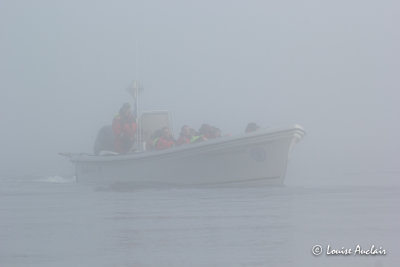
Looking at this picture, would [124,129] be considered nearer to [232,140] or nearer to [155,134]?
[155,134]

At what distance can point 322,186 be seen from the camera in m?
19.6

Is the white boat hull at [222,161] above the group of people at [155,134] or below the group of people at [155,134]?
below

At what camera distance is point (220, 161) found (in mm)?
18594

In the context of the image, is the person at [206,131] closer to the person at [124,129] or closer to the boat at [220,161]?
the boat at [220,161]

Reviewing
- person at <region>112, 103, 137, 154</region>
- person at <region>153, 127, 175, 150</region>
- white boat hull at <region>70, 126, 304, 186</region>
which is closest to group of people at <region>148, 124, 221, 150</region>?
person at <region>153, 127, 175, 150</region>

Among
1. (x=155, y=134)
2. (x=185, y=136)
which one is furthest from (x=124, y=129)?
(x=185, y=136)

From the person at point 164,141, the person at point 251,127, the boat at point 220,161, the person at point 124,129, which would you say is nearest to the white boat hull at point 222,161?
the boat at point 220,161

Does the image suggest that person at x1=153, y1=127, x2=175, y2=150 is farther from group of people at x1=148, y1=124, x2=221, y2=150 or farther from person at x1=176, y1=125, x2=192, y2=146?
person at x1=176, y1=125, x2=192, y2=146

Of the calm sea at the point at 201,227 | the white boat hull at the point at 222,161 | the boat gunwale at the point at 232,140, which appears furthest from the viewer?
the white boat hull at the point at 222,161

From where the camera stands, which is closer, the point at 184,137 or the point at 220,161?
the point at 220,161

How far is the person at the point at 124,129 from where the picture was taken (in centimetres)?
2072

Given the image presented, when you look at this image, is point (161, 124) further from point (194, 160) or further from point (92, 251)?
point (92, 251)

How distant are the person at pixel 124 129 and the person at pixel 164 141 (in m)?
1.14

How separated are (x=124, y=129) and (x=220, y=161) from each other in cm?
310
